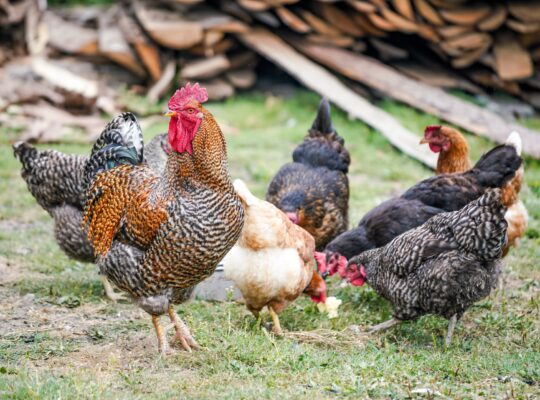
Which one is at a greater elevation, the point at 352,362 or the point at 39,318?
the point at 352,362

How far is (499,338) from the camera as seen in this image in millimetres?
5707

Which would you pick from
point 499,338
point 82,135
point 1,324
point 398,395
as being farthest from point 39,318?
point 82,135

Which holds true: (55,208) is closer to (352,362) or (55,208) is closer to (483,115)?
(352,362)

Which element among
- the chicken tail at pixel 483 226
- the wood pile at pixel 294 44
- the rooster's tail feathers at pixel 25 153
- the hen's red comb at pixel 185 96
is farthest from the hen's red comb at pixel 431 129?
the rooster's tail feathers at pixel 25 153

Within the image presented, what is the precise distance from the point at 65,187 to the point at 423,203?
129 inches

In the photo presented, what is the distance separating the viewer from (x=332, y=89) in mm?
11789

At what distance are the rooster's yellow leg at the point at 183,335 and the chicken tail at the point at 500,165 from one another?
9.68ft

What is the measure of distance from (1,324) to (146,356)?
136 centimetres

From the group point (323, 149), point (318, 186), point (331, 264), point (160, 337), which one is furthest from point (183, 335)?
point (323, 149)

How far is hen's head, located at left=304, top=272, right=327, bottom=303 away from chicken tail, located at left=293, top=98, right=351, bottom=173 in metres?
1.84

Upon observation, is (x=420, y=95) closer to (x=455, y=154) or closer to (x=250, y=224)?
(x=455, y=154)

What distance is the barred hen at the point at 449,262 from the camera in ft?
17.2

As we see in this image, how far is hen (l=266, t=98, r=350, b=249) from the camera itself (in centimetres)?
703

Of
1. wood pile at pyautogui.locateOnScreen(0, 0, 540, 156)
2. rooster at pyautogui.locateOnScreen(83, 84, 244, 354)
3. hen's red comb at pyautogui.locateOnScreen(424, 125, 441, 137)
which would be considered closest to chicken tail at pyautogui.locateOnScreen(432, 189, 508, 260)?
rooster at pyautogui.locateOnScreen(83, 84, 244, 354)
